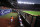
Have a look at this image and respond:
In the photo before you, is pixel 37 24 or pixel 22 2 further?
pixel 22 2

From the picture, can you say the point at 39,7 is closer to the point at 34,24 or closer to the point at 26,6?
the point at 26,6

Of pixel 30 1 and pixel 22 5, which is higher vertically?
pixel 30 1

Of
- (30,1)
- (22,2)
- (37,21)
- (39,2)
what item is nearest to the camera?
(37,21)

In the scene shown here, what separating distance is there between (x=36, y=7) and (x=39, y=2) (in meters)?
1.27

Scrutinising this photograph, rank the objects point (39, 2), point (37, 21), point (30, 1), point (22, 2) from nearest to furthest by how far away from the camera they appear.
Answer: point (37, 21) < point (39, 2) < point (30, 1) < point (22, 2)

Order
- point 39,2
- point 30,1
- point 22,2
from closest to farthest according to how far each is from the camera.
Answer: point 39,2 → point 30,1 → point 22,2

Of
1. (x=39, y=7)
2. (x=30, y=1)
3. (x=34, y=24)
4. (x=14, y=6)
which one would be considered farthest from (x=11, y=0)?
(x=34, y=24)

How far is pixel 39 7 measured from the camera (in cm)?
1443

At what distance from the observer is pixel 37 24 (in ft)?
4.92

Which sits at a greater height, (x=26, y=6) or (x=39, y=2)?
(x=39, y=2)

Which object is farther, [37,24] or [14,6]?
[14,6]

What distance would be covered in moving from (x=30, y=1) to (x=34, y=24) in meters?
14.0

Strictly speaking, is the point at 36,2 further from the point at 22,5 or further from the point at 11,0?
the point at 11,0

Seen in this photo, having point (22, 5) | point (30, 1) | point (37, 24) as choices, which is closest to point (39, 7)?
point (30, 1)
